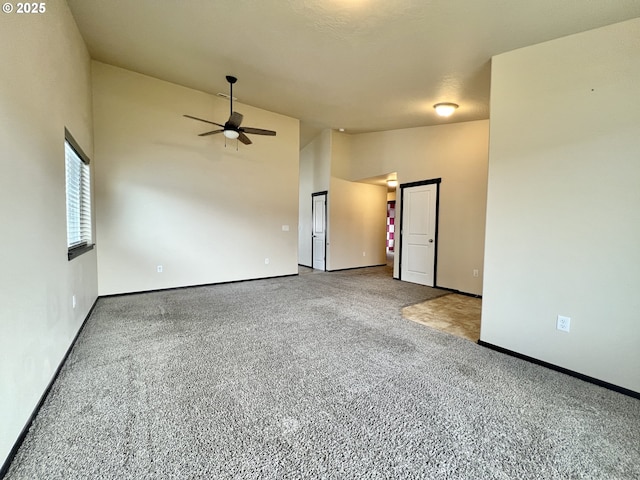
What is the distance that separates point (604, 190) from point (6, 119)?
3.88 metres

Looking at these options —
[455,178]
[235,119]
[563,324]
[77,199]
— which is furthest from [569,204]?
[77,199]

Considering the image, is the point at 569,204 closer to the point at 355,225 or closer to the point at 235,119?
the point at 235,119

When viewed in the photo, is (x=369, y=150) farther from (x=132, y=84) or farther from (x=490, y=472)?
(x=490, y=472)

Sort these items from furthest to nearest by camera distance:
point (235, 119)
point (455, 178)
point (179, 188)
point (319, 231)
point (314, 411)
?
point (319, 231)
point (455, 178)
point (179, 188)
point (235, 119)
point (314, 411)

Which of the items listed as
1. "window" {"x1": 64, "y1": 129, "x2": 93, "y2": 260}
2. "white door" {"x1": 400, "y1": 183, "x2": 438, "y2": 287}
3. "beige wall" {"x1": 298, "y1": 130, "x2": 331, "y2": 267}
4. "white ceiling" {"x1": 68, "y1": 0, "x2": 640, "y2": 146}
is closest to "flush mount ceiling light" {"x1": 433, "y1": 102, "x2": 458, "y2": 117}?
"white ceiling" {"x1": 68, "y1": 0, "x2": 640, "y2": 146}

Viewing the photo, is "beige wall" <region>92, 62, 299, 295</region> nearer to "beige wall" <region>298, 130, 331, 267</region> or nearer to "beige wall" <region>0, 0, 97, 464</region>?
"beige wall" <region>298, 130, 331, 267</region>

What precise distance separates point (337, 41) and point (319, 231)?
4.83m

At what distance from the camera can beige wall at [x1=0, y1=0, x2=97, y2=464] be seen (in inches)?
56.9

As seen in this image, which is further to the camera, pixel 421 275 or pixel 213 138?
pixel 421 275

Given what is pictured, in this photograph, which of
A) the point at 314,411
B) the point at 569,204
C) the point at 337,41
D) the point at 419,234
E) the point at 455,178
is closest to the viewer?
the point at 314,411

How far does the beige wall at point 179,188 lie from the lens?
429cm

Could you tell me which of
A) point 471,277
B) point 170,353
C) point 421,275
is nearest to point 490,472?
point 170,353

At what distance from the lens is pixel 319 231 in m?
7.43

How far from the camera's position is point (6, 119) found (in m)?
1.47
